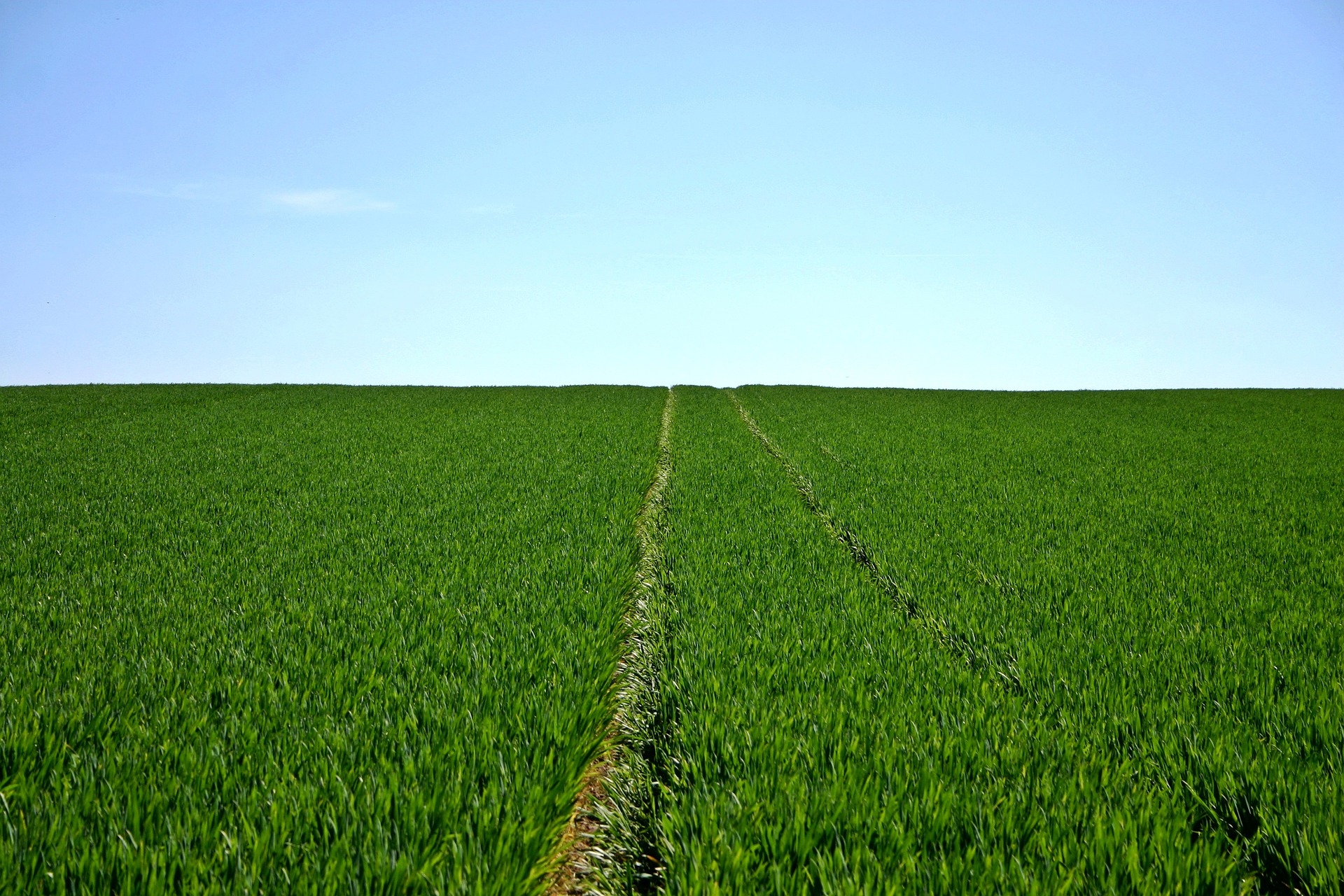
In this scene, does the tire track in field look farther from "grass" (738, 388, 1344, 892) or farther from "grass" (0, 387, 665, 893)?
"grass" (0, 387, 665, 893)

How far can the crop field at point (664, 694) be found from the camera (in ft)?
8.02

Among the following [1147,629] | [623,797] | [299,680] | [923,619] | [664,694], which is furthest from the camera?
[923,619]

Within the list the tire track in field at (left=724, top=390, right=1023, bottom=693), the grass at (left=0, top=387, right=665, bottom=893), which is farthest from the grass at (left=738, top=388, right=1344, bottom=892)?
the grass at (left=0, top=387, right=665, bottom=893)

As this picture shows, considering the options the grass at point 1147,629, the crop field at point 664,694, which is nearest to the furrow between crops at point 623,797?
the crop field at point 664,694

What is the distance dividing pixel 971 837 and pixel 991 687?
136cm

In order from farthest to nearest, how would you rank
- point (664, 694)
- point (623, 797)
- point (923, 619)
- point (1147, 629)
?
point (923, 619) < point (1147, 629) < point (664, 694) < point (623, 797)

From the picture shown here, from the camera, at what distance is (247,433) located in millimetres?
16266

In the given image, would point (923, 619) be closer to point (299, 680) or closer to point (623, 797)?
point (623, 797)

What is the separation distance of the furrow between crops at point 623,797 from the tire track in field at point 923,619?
72.6 inches

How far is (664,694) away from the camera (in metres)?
3.81

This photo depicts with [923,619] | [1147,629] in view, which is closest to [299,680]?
A: [923,619]

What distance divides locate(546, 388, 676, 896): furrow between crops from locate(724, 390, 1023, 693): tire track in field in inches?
72.6

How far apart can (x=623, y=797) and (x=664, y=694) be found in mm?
803

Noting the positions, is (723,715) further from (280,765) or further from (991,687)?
(280,765)
